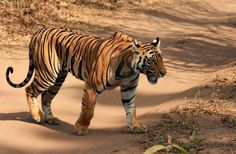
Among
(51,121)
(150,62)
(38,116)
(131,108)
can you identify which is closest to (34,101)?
(38,116)

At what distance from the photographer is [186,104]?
23.3 feet

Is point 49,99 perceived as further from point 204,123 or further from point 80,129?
point 204,123

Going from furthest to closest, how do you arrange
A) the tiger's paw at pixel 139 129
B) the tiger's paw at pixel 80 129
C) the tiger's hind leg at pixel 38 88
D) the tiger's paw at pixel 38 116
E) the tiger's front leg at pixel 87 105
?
1. the tiger's paw at pixel 38 116
2. the tiger's hind leg at pixel 38 88
3. the tiger's paw at pixel 80 129
4. the tiger's paw at pixel 139 129
5. the tiger's front leg at pixel 87 105

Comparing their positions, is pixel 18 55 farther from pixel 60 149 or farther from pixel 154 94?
pixel 60 149

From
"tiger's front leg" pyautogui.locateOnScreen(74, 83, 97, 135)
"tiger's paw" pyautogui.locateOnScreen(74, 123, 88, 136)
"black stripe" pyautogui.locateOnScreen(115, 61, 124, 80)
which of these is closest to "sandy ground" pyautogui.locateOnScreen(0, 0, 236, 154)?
"tiger's paw" pyautogui.locateOnScreen(74, 123, 88, 136)

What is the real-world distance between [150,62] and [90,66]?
91cm

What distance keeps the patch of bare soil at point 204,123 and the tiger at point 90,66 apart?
429 mm

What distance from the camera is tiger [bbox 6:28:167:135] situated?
5973mm

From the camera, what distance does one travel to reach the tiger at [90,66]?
5973 mm

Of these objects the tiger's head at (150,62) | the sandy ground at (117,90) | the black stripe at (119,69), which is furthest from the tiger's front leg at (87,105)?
the tiger's head at (150,62)

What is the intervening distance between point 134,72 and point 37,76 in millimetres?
1553

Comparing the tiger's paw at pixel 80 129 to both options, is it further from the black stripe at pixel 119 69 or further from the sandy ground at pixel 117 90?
the black stripe at pixel 119 69

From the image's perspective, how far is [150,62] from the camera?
19.3ft

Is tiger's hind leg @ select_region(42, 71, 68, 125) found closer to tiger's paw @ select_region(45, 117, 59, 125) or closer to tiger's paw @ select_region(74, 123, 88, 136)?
tiger's paw @ select_region(45, 117, 59, 125)
